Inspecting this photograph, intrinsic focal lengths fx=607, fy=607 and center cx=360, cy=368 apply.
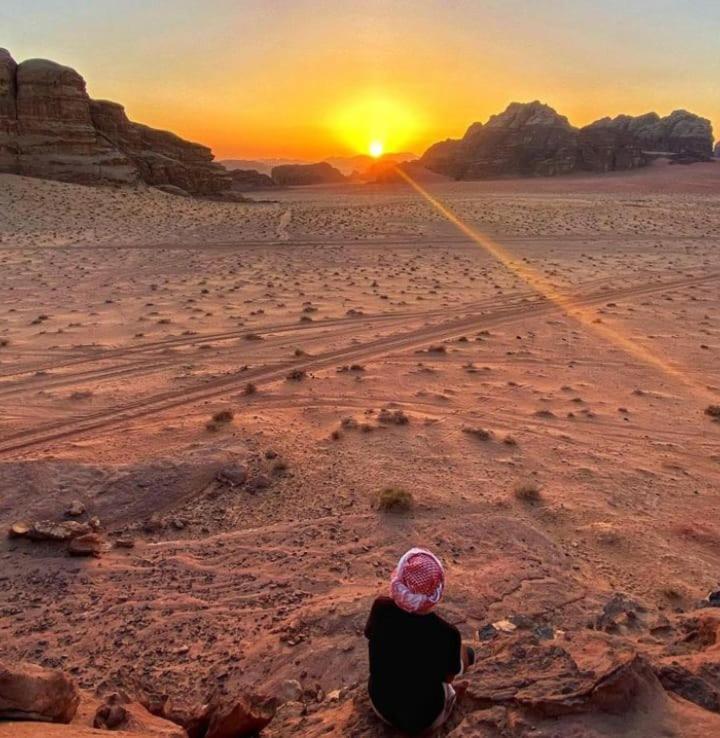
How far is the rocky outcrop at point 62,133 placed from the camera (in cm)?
4706

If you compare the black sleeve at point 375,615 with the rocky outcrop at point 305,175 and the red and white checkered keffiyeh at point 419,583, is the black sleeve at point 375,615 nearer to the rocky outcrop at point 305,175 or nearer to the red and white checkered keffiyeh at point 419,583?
the red and white checkered keffiyeh at point 419,583

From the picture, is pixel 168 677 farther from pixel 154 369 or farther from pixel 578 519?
pixel 154 369

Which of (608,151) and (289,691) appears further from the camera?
(608,151)

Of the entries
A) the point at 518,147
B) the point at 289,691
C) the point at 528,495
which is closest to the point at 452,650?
the point at 289,691

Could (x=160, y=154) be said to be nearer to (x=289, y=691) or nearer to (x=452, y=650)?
(x=289, y=691)

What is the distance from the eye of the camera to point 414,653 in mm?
3279

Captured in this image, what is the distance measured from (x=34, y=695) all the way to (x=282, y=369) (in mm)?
7775

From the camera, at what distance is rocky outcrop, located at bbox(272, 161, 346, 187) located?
95.6 meters

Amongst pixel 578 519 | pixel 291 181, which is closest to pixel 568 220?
pixel 578 519

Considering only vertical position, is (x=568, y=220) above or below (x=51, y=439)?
above

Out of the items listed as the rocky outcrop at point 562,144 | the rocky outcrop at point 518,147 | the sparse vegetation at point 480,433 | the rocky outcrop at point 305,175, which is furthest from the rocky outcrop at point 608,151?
the sparse vegetation at point 480,433

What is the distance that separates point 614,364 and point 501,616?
7639 mm

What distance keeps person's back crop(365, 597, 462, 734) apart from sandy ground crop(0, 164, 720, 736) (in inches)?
22.0

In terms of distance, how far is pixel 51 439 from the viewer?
8047mm
